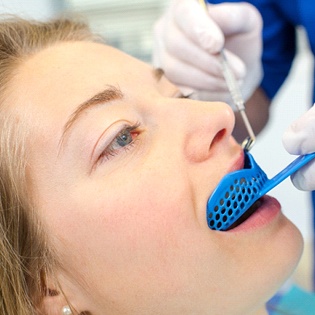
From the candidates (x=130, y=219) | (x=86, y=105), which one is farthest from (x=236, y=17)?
(x=130, y=219)

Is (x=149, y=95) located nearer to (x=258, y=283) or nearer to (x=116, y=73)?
(x=116, y=73)

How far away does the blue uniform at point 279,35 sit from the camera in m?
1.36

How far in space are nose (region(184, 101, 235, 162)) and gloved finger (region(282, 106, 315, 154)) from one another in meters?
0.12

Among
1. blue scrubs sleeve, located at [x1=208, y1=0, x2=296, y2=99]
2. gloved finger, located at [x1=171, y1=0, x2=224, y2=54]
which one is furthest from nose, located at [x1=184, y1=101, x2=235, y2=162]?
blue scrubs sleeve, located at [x1=208, y1=0, x2=296, y2=99]

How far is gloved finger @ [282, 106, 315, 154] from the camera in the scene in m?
0.89

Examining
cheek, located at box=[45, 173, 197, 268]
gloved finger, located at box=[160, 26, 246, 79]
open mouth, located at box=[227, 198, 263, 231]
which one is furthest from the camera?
gloved finger, located at box=[160, 26, 246, 79]

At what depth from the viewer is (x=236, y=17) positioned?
Result: 1.31 m

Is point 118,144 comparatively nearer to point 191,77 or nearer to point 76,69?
point 76,69

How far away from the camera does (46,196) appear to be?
933 mm

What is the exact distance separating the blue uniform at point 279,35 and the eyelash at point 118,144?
63 cm

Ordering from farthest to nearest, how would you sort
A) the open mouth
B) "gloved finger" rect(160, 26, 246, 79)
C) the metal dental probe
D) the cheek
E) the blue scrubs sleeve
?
the blue scrubs sleeve → "gloved finger" rect(160, 26, 246, 79) → the metal dental probe → the open mouth → the cheek

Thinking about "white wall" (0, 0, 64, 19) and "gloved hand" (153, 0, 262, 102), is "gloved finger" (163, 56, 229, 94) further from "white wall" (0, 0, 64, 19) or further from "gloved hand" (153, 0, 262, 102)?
"white wall" (0, 0, 64, 19)

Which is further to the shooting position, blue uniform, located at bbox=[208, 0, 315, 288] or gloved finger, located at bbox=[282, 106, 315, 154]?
blue uniform, located at bbox=[208, 0, 315, 288]

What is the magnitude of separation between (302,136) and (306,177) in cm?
8
